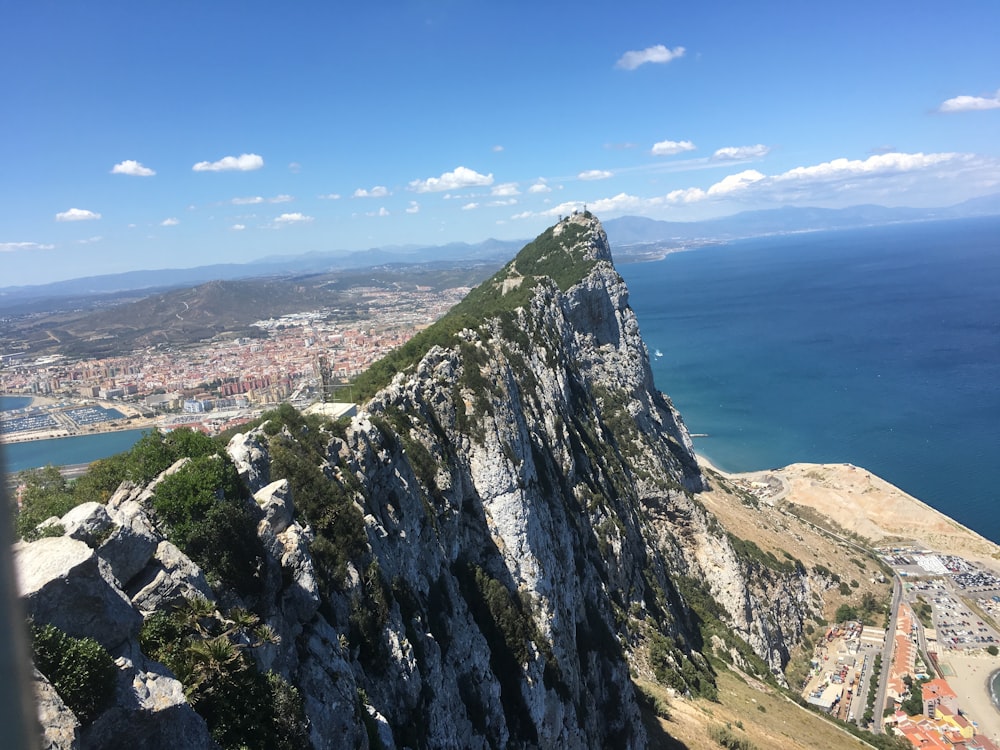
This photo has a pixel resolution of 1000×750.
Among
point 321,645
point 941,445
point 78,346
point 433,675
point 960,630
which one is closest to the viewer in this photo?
point 321,645

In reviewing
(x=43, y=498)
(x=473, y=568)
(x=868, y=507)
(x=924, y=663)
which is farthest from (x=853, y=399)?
(x=43, y=498)

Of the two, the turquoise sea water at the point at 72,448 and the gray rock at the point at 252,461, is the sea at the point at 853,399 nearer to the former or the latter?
the turquoise sea water at the point at 72,448

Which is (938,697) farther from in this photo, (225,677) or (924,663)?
(225,677)

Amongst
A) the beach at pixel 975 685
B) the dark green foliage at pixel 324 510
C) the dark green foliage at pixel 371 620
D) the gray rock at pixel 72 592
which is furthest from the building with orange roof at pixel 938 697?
the gray rock at pixel 72 592

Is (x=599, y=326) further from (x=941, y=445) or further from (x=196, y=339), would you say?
(x=196, y=339)

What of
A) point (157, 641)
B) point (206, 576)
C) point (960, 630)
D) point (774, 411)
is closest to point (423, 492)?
point (206, 576)
